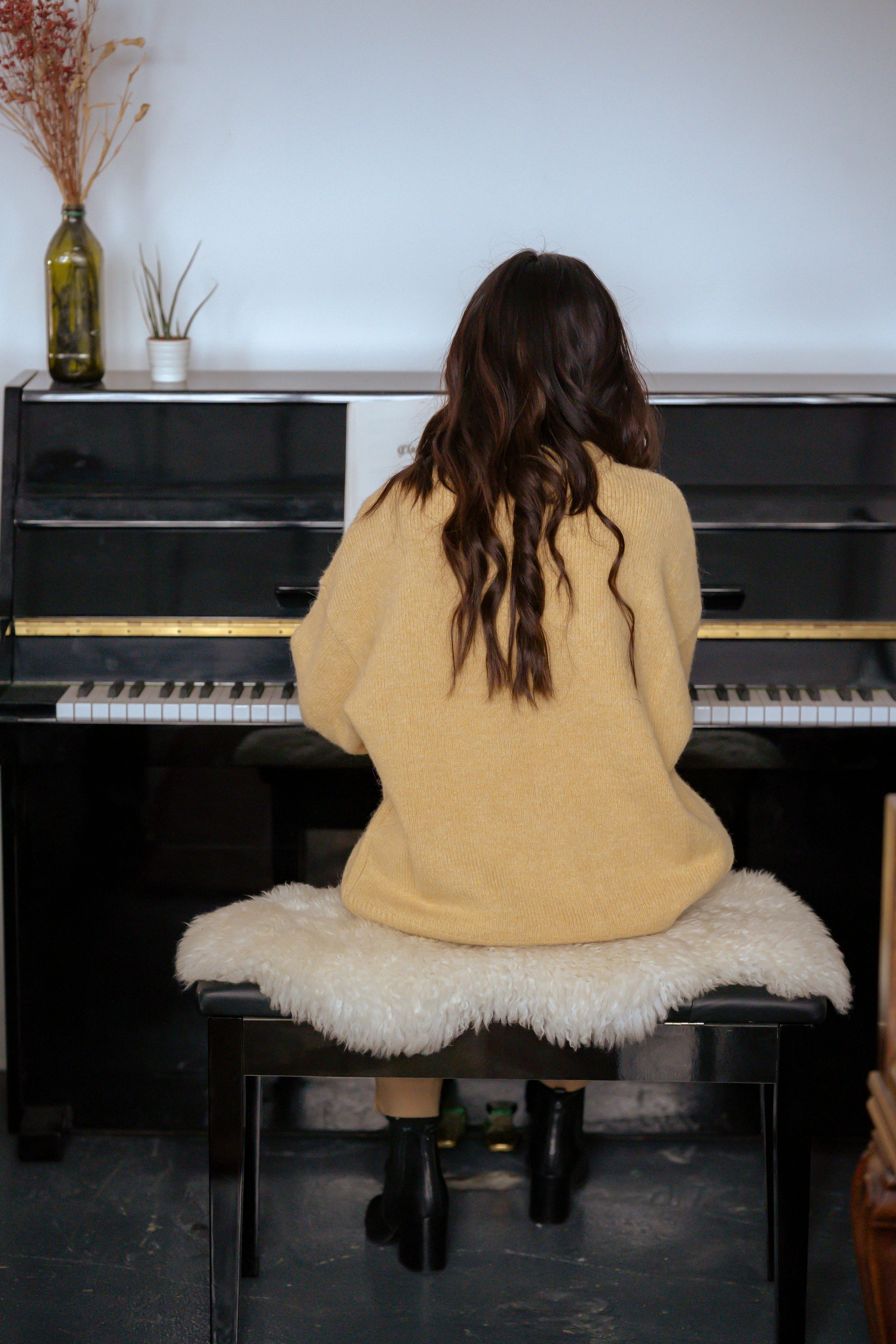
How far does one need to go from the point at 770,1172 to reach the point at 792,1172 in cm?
40

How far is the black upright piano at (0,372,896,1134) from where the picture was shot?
205 cm

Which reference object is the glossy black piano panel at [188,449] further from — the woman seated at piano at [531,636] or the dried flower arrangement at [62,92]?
the woman seated at piano at [531,636]

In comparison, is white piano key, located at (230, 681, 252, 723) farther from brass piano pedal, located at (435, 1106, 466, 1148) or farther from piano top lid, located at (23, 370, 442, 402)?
brass piano pedal, located at (435, 1106, 466, 1148)

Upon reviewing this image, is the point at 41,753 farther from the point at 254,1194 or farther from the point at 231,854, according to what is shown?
the point at 254,1194

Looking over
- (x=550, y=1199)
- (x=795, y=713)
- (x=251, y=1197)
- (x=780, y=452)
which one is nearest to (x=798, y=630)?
(x=795, y=713)

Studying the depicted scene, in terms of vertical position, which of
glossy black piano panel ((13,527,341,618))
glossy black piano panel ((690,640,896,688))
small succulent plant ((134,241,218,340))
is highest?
small succulent plant ((134,241,218,340))

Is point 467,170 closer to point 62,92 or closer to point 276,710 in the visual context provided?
point 62,92

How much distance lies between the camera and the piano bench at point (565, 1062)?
1.54 m

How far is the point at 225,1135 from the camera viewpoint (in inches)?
62.2

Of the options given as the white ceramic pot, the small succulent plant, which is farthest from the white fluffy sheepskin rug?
the small succulent plant

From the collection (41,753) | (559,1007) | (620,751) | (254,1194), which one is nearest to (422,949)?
(559,1007)

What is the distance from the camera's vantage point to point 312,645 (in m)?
1.62

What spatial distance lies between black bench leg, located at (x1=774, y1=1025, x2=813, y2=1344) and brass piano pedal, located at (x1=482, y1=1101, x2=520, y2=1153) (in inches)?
30.0

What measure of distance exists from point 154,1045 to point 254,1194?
434 mm
